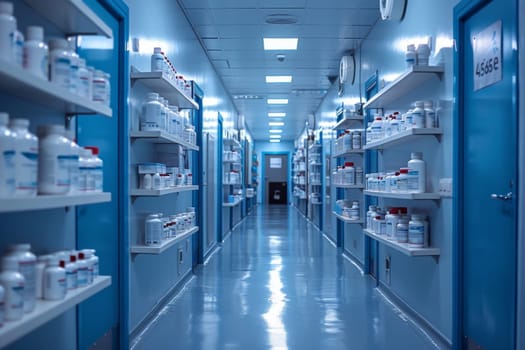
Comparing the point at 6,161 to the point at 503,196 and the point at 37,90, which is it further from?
the point at 503,196

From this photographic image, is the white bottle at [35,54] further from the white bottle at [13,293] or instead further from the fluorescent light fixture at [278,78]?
the fluorescent light fixture at [278,78]

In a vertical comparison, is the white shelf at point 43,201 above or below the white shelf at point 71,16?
below

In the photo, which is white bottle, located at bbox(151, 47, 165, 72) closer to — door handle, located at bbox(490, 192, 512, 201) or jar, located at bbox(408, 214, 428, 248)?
jar, located at bbox(408, 214, 428, 248)

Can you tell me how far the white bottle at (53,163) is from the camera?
168cm

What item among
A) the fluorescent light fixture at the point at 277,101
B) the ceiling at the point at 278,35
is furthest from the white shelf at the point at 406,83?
the fluorescent light fixture at the point at 277,101

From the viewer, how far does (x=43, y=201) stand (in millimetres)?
1558

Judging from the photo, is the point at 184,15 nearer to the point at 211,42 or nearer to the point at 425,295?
the point at 211,42

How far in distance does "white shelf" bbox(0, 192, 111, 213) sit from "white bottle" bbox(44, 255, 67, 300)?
0.26 m

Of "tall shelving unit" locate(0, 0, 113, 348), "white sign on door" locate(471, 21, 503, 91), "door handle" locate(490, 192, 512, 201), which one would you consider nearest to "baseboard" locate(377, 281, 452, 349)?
"door handle" locate(490, 192, 512, 201)

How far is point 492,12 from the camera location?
2756 millimetres

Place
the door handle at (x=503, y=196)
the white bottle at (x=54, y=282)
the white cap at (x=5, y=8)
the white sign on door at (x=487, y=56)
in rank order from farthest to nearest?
the white sign on door at (x=487, y=56), the door handle at (x=503, y=196), the white bottle at (x=54, y=282), the white cap at (x=5, y=8)

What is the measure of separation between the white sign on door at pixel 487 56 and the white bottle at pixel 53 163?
229cm

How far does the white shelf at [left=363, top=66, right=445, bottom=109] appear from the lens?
3.46 metres

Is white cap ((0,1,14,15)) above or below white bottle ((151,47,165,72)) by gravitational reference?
below
